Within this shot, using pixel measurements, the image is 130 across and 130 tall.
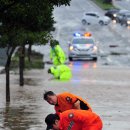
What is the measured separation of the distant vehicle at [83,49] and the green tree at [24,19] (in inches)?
1064

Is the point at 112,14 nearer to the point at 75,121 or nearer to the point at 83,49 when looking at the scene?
the point at 83,49

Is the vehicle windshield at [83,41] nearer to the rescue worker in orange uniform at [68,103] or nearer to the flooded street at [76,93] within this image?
the flooded street at [76,93]

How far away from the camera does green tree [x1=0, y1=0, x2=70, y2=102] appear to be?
1360 cm

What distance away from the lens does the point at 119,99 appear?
70.6 ft

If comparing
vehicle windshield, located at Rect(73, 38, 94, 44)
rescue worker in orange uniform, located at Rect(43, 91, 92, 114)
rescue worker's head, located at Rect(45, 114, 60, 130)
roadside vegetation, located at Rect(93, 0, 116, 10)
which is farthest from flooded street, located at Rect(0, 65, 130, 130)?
roadside vegetation, located at Rect(93, 0, 116, 10)

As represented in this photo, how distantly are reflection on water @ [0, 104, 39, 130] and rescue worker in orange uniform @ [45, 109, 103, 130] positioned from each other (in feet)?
15.1

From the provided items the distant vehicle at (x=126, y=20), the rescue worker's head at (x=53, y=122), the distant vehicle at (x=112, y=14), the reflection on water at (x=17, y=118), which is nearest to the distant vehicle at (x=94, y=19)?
the distant vehicle at (x=126, y=20)

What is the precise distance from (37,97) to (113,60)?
25408 millimetres

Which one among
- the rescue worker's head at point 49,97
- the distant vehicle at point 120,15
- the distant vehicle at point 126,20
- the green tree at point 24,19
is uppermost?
the distant vehicle at point 120,15

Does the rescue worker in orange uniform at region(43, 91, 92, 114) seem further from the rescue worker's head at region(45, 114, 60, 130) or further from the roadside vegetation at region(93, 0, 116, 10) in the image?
the roadside vegetation at region(93, 0, 116, 10)

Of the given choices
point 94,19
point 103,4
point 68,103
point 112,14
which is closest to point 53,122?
point 68,103

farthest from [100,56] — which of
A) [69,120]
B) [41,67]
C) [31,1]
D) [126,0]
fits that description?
[126,0]

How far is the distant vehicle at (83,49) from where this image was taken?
47.4m

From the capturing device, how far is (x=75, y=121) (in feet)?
32.1
